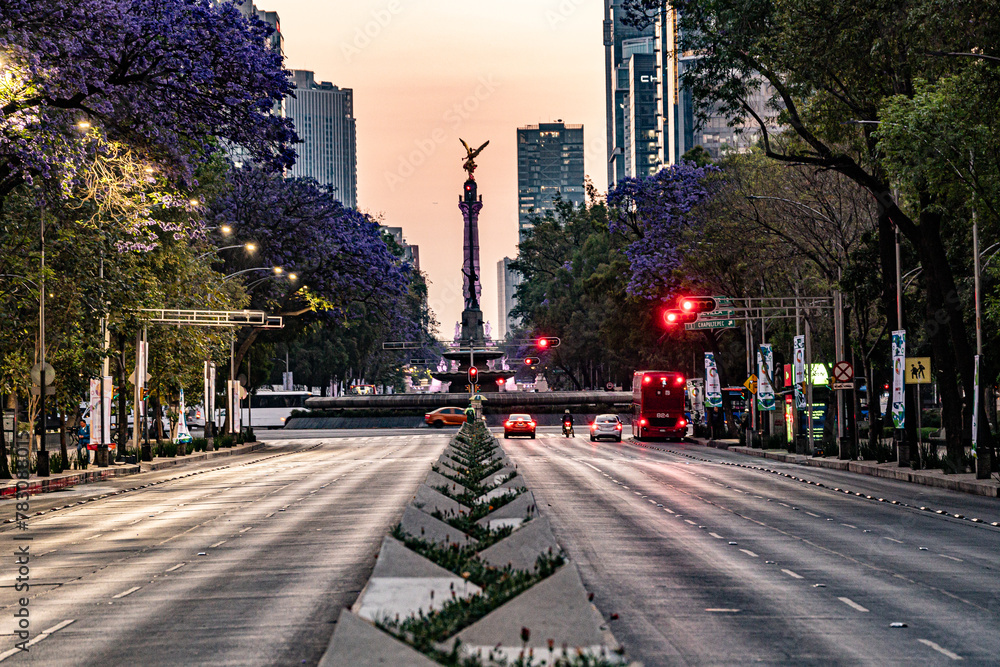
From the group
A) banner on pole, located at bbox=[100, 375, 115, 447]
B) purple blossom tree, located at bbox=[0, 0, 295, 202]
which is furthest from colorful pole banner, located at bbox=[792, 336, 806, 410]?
purple blossom tree, located at bbox=[0, 0, 295, 202]

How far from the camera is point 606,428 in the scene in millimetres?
69062

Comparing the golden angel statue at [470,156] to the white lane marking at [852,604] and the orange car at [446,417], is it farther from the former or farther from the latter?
the white lane marking at [852,604]

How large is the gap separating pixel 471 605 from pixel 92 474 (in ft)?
110

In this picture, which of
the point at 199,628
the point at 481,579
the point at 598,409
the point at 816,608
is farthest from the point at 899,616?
the point at 598,409

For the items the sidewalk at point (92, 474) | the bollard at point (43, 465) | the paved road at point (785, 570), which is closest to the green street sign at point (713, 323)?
the paved road at point (785, 570)

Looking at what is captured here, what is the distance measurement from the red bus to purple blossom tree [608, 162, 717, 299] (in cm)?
494

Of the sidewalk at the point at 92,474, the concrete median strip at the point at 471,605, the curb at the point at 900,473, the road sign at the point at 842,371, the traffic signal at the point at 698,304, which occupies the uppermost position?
the traffic signal at the point at 698,304

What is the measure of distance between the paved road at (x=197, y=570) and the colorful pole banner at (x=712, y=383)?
106ft

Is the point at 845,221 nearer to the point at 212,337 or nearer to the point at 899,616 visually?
the point at 212,337

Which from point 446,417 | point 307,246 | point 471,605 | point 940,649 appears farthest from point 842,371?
point 446,417

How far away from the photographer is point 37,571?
16109 mm

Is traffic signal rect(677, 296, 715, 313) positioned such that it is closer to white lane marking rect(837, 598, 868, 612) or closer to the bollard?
the bollard

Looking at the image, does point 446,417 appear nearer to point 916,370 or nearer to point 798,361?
point 798,361

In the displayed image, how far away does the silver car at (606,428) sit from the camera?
68938 mm
